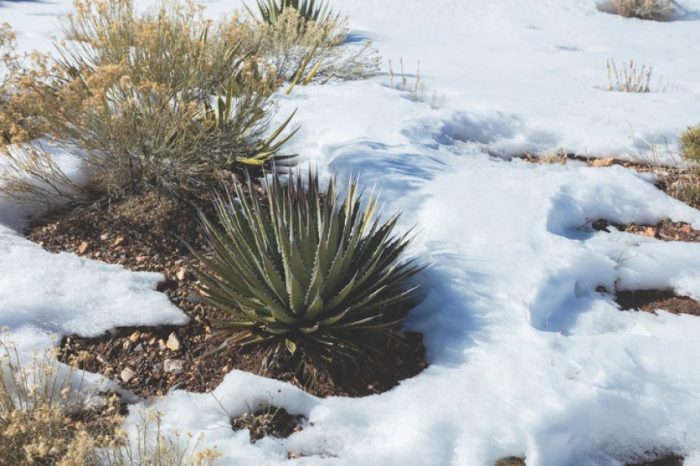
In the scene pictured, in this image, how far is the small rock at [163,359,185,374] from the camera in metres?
3.31

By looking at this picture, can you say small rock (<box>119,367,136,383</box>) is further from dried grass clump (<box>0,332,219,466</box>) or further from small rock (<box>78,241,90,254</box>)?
small rock (<box>78,241,90,254</box>)

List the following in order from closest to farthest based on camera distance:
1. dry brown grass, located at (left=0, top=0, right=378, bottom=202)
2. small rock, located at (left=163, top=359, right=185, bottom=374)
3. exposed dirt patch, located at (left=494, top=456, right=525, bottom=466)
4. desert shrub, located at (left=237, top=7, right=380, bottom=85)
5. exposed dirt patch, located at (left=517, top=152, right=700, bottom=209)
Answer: exposed dirt patch, located at (left=494, top=456, right=525, bottom=466), small rock, located at (left=163, top=359, right=185, bottom=374), dry brown grass, located at (left=0, top=0, right=378, bottom=202), exposed dirt patch, located at (left=517, top=152, right=700, bottom=209), desert shrub, located at (left=237, top=7, right=380, bottom=85)

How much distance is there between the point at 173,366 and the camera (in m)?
3.33

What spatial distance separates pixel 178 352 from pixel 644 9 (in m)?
12.0

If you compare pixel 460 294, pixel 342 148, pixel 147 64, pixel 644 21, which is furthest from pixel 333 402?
pixel 644 21

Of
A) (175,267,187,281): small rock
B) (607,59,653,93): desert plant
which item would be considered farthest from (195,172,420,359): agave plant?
(607,59,653,93): desert plant

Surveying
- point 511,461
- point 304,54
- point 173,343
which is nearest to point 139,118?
point 173,343

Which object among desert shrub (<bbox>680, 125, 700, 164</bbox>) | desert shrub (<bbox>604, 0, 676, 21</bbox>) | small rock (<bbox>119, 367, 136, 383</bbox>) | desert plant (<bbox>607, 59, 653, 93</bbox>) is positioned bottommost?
small rock (<bbox>119, 367, 136, 383</bbox>)

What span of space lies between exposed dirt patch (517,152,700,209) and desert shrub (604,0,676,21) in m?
8.04

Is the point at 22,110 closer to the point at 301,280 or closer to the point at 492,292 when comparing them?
the point at 301,280

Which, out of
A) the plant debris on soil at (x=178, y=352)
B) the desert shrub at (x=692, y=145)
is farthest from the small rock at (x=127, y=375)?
the desert shrub at (x=692, y=145)

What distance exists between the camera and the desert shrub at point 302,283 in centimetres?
317

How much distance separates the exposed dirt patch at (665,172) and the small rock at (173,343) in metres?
3.59

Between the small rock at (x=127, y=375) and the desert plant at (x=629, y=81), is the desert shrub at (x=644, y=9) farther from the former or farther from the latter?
the small rock at (x=127, y=375)
